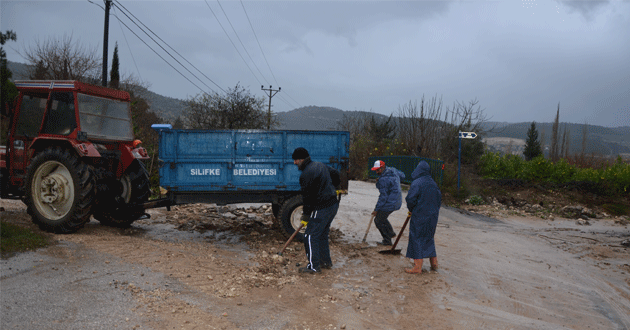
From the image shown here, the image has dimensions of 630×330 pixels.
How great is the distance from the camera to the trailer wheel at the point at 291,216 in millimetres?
7695

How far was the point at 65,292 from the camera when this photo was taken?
14.5ft

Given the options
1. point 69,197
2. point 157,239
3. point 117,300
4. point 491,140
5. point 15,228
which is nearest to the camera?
point 117,300

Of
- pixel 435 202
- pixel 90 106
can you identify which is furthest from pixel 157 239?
pixel 435 202

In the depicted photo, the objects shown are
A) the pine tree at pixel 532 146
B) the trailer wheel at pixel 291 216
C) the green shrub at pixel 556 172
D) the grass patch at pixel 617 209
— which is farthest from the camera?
the pine tree at pixel 532 146

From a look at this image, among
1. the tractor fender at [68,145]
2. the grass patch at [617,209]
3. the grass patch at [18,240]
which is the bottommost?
the grass patch at [617,209]

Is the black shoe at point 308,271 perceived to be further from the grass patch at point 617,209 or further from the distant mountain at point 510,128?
the distant mountain at point 510,128

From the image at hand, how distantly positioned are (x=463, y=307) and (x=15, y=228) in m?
6.30

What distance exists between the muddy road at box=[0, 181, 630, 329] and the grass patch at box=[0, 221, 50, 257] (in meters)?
0.19

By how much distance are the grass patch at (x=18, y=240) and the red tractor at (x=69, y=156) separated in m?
0.56

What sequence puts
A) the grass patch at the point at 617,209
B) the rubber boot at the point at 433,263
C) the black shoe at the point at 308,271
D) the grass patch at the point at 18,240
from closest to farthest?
1. the grass patch at the point at 18,240
2. the black shoe at the point at 308,271
3. the rubber boot at the point at 433,263
4. the grass patch at the point at 617,209

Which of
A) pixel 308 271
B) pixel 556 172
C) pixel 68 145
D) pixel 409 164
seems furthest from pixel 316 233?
pixel 556 172

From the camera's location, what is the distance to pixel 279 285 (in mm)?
5297

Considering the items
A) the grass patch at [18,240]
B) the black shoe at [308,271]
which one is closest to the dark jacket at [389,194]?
the black shoe at [308,271]

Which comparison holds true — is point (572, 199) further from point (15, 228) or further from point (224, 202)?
point (15, 228)
